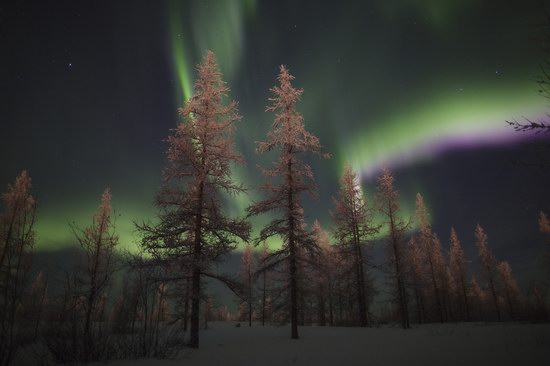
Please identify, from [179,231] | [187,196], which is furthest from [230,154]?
[179,231]

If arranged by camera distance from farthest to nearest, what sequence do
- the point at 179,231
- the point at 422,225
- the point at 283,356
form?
the point at 422,225, the point at 179,231, the point at 283,356

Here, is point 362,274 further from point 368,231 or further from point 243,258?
point 243,258

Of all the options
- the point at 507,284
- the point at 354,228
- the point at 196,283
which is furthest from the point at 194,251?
the point at 507,284

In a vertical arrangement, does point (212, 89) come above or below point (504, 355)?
above

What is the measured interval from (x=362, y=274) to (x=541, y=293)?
51197 mm

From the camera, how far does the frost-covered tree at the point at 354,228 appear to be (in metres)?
23.9

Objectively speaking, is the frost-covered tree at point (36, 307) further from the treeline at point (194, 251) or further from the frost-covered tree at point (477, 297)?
the frost-covered tree at point (477, 297)

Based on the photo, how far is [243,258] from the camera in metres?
41.6

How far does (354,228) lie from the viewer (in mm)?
24703

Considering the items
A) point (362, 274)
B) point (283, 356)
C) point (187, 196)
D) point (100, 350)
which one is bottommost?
point (283, 356)

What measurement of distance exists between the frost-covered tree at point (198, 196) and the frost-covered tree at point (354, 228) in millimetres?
13746

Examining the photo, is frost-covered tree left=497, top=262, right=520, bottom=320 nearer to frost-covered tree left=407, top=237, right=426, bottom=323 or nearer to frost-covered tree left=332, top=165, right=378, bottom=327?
frost-covered tree left=407, top=237, right=426, bottom=323

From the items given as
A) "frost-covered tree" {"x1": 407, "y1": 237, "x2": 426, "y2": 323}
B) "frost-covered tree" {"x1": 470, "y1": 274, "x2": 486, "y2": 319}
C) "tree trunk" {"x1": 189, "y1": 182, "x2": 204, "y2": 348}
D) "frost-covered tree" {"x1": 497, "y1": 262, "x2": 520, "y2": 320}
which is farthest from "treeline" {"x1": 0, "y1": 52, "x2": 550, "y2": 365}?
"frost-covered tree" {"x1": 470, "y1": 274, "x2": 486, "y2": 319}

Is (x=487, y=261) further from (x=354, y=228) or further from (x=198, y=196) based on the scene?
(x=198, y=196)
